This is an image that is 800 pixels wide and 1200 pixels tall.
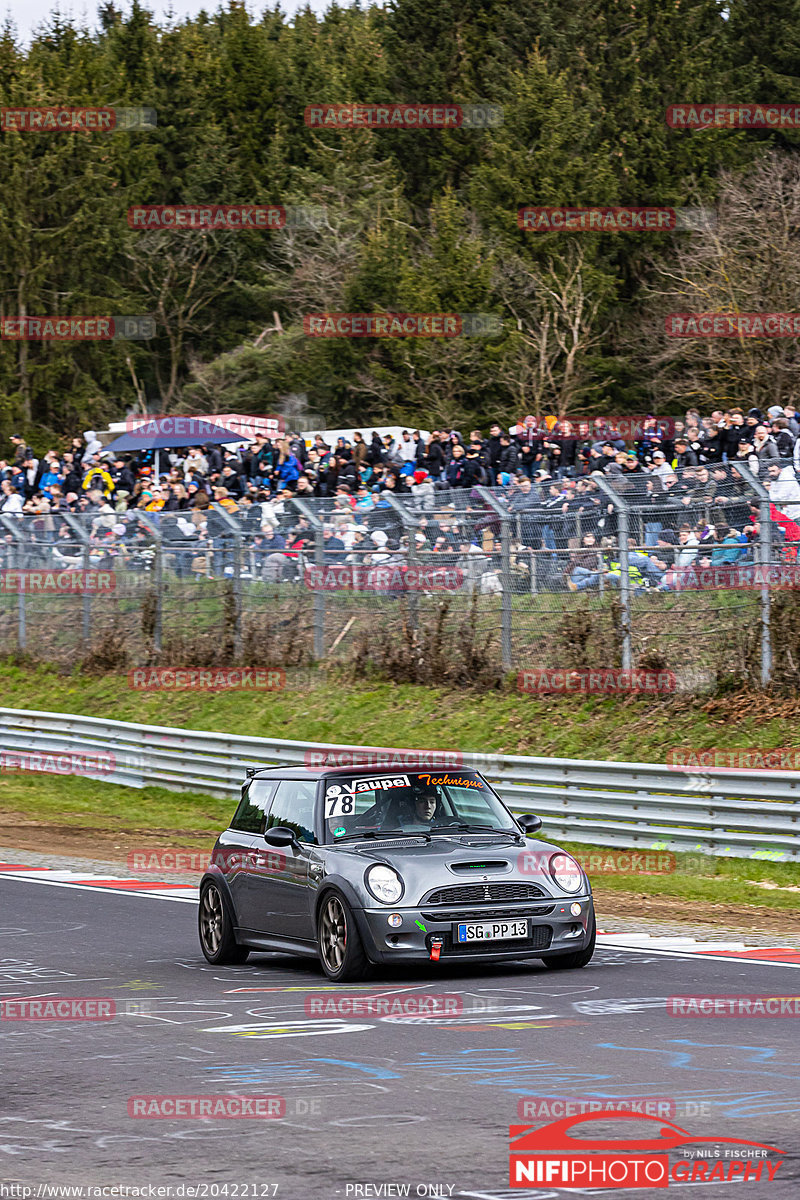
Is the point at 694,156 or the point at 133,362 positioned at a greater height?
the point at 694,156

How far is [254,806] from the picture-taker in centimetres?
1248

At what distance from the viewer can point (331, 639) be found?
85.4ft

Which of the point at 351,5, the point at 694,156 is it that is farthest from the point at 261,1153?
the point at 351,5

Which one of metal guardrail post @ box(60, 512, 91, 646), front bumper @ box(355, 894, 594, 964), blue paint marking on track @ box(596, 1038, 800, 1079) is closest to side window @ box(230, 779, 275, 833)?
front bumper @ box(355, 894, 594, 964)

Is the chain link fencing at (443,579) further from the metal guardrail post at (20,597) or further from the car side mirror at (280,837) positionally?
the car side mirror at (280,837)

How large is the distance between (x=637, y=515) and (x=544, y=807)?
3838mm

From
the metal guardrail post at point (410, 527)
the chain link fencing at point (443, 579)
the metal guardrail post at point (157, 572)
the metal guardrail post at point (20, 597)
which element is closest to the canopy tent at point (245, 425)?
the metal guardrail post at point (20, 597)

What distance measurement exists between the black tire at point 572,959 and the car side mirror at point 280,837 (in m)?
1.84

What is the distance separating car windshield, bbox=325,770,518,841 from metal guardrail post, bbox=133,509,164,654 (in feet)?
57.3

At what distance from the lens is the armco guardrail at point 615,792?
16359 millimetres

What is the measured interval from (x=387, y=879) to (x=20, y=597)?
23338 mm

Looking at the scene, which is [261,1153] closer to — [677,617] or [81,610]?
[677,617]

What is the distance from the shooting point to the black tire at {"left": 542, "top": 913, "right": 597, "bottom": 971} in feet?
36.2

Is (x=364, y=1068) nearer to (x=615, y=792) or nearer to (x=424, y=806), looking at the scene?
(x=424, y=806)
